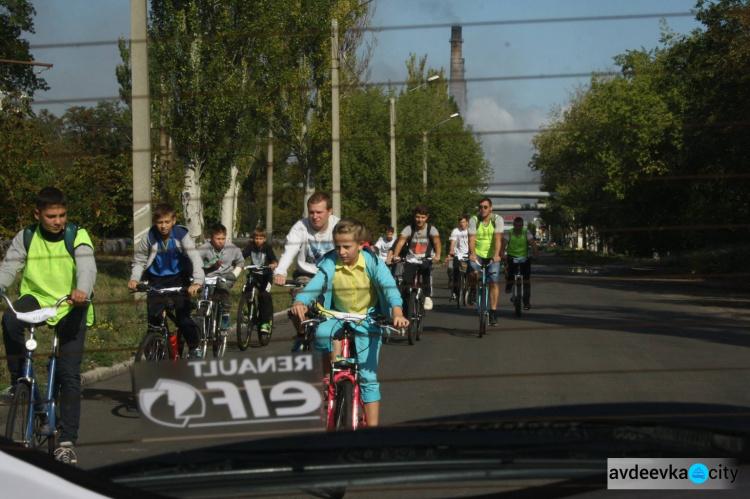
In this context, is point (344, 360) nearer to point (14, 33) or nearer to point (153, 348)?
point (153, 348)

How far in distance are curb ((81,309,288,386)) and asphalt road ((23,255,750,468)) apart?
13cm

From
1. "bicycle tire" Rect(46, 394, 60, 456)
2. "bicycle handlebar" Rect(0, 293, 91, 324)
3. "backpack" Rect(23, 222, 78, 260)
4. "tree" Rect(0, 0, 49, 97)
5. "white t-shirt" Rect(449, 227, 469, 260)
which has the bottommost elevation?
"bicycle tire" Rect(46, 394, 60, 456)

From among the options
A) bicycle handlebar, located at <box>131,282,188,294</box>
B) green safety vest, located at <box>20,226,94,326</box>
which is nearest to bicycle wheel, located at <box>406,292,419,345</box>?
bicycle handlebar, located at <box>131,282,188,294</box>

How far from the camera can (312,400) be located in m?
2.16

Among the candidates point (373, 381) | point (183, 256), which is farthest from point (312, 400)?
point (183, 256)

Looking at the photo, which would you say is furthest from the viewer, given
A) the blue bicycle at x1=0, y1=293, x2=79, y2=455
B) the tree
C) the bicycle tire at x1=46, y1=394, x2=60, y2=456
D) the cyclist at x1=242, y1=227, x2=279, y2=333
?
the tree

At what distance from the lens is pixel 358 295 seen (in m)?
4.98

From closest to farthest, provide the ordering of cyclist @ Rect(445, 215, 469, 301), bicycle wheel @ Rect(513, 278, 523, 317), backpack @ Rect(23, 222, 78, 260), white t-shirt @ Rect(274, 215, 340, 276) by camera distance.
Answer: backpack @ Rect(23, 222, 78, 260)
white t-shirt @ Rect(274, 215, 340, 276)
cyclist @ Rect(445, 215, 469, 301)
bicycle wheel @ Rect(513, 278, 523, 317)

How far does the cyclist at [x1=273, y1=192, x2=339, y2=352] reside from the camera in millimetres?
5316

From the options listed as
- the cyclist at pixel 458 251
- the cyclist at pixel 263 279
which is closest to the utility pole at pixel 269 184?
the cyclist at pixel 263 279

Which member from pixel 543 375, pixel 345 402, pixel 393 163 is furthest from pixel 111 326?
pixel 393 163

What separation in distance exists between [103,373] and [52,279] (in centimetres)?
398

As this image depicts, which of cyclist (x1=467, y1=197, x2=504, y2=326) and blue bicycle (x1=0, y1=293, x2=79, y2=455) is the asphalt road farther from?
cyclist (x1=467, y1=197, x2=504, y2=326)

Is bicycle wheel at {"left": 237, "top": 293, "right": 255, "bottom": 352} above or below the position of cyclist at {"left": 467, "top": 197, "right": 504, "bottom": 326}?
below
